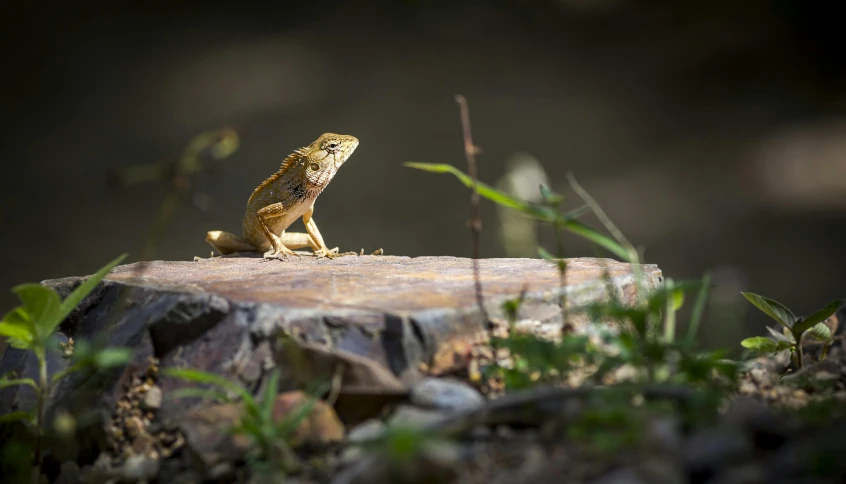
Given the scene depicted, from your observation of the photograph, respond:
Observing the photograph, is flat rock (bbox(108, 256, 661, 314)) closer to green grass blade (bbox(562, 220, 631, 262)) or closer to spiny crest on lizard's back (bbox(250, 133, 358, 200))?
green grass blade (bbox(562, 220, 631, 262))

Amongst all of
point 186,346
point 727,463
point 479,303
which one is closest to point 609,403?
point 727,463

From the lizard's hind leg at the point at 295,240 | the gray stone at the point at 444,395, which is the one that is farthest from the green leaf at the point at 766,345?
the lizard's hind leg at the point at 295,240

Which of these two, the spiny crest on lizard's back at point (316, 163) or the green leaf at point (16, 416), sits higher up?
the spiny crest on lizard's back at point (316, 163)

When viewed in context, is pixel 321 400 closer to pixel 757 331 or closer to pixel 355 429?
pixel 355 429

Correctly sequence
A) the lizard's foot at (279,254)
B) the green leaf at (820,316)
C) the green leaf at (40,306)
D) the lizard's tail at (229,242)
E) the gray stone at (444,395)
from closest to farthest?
the gray stone at (444,395), the green leaf at (40,306), the green leaf at (820,316), the lizard's foot at (279,254), the lizard's tail at (229,242)

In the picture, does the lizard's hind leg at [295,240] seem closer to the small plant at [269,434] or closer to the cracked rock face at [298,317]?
the cracked rock face at [298,317]

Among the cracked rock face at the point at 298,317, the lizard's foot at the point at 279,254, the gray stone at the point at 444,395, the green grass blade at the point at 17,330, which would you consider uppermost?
the green grass blade at the point at 17,330

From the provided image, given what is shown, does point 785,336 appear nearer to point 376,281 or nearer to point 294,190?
point 376,281
